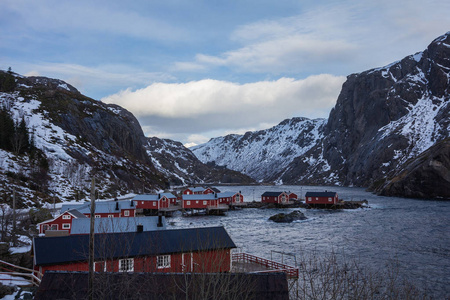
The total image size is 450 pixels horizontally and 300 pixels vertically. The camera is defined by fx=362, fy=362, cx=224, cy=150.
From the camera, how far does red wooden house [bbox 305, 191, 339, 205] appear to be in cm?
11162

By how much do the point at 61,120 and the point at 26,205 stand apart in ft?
252

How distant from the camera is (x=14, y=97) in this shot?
139 m

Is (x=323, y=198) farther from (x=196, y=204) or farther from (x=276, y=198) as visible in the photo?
(x=196, y=204)

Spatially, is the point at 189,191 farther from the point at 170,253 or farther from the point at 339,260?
the point at 170,253

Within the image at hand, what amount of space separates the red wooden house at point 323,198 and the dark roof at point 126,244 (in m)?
86.3

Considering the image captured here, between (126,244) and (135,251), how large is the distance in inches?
120

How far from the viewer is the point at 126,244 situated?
25125 mm

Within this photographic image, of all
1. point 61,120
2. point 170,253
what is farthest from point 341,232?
point 61,120

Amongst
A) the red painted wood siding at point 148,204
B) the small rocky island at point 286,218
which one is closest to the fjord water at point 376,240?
the small rocky island at point 286,218

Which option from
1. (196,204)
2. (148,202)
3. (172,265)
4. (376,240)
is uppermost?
(148,202)

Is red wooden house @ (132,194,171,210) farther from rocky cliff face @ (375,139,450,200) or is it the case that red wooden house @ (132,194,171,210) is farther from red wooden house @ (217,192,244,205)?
rocky cliff face @ (375,139,450,200)

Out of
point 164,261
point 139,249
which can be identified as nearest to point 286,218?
point 164,261

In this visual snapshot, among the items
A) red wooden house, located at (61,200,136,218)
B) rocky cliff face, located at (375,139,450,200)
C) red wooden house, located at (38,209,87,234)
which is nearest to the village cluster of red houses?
red wooden house, located at (38,209,87,234)

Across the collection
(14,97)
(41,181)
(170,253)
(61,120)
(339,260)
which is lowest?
(339,260)
